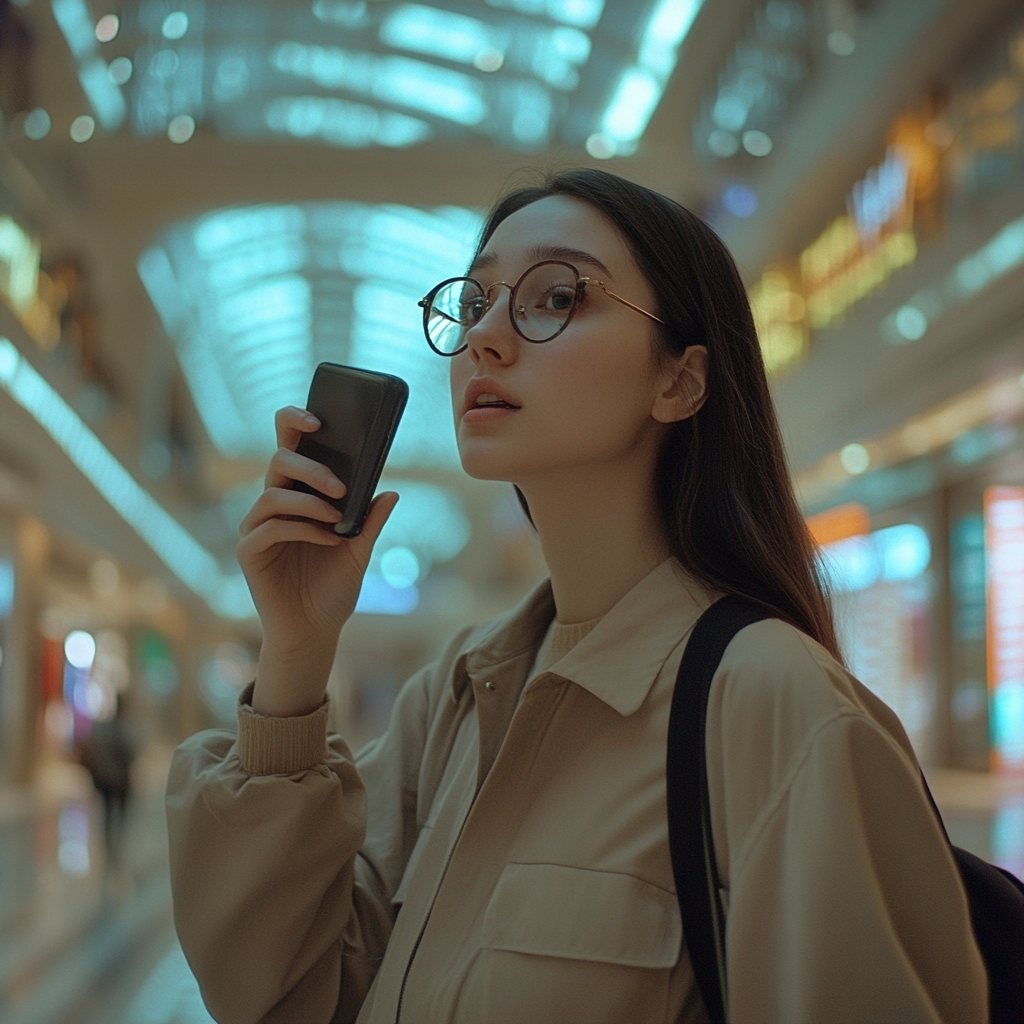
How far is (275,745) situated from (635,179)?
1319 cm

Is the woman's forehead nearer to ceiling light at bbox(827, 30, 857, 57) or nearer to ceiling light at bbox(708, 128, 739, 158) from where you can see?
ceiling light at bbox(827, 30, 857, 57)

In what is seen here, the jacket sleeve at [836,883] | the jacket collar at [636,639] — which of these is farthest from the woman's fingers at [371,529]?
the jacket sleeve at [836,883]

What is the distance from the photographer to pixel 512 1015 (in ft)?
3.81

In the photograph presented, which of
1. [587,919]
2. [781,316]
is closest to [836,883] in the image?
[587,919]

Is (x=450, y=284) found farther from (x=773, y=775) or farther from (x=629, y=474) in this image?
(x=773, y=775)

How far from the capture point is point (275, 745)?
147 centimetres

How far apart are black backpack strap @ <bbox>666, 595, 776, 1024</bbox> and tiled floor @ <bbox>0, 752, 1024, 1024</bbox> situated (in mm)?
3914

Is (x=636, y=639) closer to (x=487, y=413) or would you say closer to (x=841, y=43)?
(x=487, y=413)

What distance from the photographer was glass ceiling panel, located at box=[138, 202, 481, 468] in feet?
76.2

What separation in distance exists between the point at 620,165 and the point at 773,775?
1503 centimetres

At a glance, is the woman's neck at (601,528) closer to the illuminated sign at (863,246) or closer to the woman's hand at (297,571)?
the woman's hand at (297,571)

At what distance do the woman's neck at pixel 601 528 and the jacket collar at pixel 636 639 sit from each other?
0.19 ft

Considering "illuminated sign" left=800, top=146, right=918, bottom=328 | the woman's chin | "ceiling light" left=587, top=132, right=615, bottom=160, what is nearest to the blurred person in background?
the woman's chin

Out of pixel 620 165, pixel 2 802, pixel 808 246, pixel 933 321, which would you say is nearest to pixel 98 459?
pixel 2 802
